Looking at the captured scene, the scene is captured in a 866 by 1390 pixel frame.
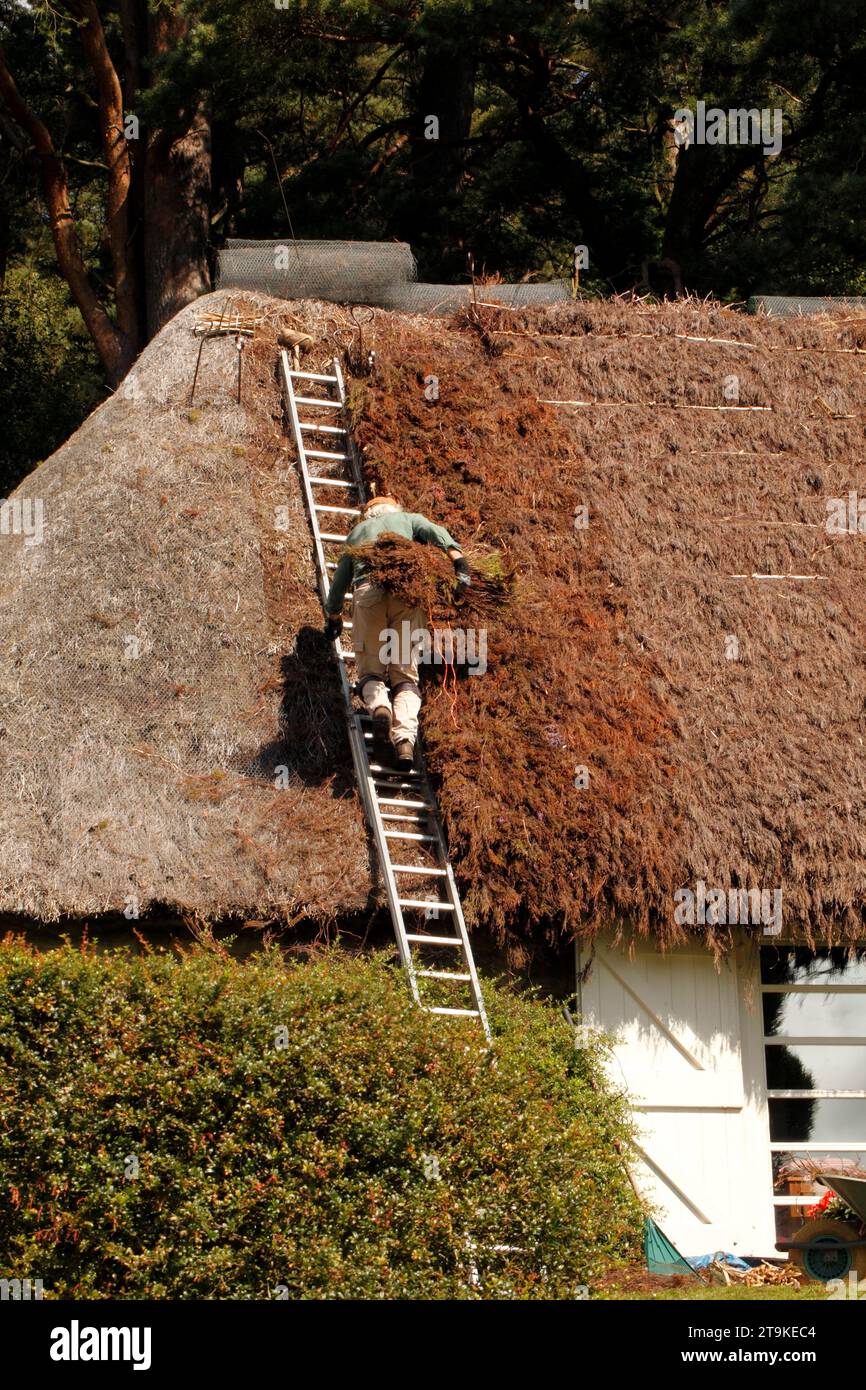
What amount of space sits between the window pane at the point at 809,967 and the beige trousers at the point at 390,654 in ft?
9.12

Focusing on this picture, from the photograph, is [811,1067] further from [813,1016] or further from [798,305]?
[798,305]

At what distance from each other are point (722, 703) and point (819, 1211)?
3.20m

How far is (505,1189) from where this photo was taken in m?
7.58

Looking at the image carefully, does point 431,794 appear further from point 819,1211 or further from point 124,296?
point 124,296

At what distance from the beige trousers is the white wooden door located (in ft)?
6.12

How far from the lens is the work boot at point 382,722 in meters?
9.83

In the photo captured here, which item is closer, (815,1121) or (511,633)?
(815,1121)

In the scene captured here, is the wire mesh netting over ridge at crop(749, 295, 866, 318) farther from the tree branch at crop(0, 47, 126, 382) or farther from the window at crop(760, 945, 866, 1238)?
the tree branch at crop(0, 47, 126, 382)

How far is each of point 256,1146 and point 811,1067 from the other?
456 centimetres

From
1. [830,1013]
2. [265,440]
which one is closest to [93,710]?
[265,440]

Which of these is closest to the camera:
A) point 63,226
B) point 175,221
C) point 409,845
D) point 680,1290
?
point 680,1290

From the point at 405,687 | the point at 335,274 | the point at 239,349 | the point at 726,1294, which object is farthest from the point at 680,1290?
the point at 335,274

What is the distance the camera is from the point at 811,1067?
1040 cm

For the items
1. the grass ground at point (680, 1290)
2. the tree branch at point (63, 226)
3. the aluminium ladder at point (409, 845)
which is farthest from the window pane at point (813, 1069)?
the tree branch at point (63, 226)
